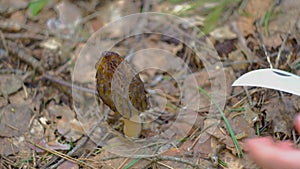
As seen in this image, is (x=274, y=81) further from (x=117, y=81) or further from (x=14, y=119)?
(x=14, y=119)

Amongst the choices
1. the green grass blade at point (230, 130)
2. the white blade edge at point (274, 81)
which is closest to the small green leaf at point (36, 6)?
the green grass blade at point (230, 130)

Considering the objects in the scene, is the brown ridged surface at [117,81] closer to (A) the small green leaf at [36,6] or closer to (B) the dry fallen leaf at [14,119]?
(B) the dry fallen leaf at [14,119]

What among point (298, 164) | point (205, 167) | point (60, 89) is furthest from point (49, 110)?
point (298, 164)

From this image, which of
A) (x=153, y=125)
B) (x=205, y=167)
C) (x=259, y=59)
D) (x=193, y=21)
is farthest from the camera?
(x=193, y=21)

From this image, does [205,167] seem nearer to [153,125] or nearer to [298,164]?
[153,125]

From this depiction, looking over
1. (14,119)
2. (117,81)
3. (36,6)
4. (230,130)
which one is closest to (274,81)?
(230,130)
